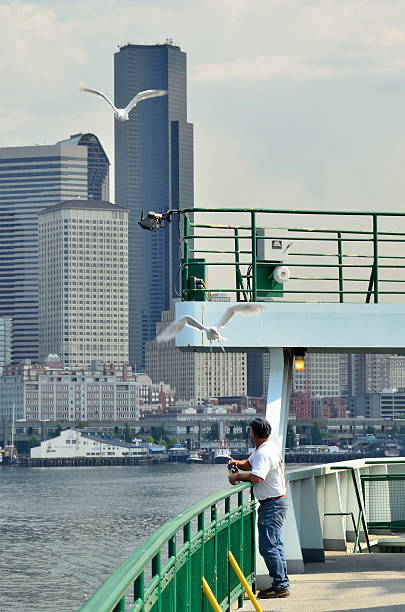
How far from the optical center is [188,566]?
9102mm

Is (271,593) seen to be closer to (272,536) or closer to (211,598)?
(272,536)

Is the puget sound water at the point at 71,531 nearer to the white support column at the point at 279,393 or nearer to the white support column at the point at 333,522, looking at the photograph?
the white support column at the point at 333,522

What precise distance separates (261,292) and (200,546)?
571cm

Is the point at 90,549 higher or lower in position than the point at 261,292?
lower

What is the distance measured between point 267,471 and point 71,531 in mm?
91567

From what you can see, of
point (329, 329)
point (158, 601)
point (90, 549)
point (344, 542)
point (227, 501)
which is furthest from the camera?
point (90, 549)

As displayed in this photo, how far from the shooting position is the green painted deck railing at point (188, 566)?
6.40 m

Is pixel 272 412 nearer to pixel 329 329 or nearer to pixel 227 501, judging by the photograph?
pixel 329 329

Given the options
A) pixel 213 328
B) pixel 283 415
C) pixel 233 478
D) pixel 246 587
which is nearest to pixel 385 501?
pixel 283 415

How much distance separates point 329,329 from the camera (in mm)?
14594

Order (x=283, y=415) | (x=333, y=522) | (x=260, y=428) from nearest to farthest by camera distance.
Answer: (x=260, y=428) → (x=283, y=415) → (x=333, y=522)

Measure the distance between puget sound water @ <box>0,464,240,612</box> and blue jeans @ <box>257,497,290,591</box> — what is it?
149 feet

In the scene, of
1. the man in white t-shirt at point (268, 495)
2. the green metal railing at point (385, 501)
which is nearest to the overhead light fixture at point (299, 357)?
the man in white t-shirt at point (268, 495)

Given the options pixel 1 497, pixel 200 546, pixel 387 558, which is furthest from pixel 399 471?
pixel 1 497
